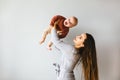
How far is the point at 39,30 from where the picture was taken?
1198mm

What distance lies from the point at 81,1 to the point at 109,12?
163 millimetres

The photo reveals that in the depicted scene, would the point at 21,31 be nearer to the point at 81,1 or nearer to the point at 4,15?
the point at 4,15

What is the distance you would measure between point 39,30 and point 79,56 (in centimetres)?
30

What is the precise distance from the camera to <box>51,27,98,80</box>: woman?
3.28 ft

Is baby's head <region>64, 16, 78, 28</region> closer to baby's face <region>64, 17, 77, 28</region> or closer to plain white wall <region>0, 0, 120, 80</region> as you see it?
baby's face <region>64, 17, 77, 28</region>

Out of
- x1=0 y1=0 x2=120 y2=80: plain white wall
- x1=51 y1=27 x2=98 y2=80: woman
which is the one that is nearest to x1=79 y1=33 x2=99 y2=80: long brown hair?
x1=51 y1=27 x2=98 y2=80: woman

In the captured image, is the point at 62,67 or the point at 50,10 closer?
the point at 62,67

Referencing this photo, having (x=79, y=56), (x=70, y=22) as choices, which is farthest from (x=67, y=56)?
(x=70, y=22)

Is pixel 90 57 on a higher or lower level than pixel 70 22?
lower

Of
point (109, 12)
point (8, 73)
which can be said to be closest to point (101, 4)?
point (109, 12)

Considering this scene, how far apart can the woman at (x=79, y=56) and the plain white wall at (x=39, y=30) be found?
0.17 meters

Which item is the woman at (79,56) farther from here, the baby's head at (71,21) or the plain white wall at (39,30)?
the plain white wall at (39,30)

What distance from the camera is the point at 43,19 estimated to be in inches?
47.3

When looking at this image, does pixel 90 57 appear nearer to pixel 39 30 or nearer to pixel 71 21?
pixel 71 21
